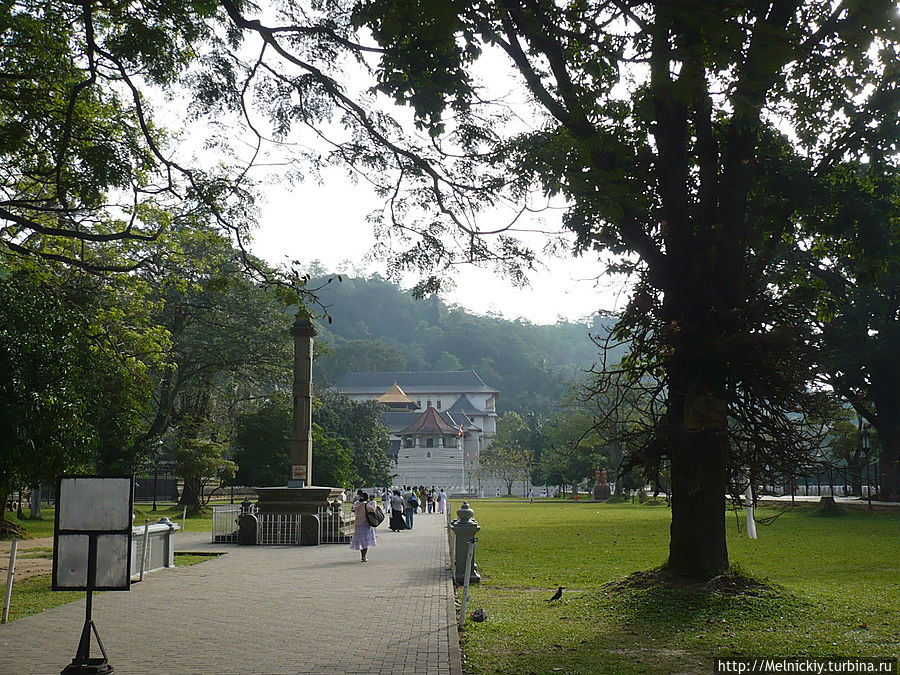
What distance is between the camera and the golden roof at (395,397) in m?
106

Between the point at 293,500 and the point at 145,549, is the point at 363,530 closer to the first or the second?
the point at 145,549

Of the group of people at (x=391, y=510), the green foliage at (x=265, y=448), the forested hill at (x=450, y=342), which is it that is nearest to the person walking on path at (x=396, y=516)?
the group of people at (x=391, y=510)

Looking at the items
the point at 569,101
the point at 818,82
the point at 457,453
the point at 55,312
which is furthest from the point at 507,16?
the point at 457,453

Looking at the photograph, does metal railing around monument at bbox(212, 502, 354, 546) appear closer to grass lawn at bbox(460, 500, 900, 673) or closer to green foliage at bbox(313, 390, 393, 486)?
grass lawn at bbox(460, 500, 900, 673)

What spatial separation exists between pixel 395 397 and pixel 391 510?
77574mm

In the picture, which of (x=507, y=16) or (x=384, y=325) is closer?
(x=507, y=16)

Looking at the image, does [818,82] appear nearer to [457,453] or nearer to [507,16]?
[507,16]

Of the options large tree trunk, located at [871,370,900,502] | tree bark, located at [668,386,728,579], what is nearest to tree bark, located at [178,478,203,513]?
large tree trunk, located at [871,370,900,502]

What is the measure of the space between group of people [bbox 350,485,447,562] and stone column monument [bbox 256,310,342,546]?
1.61 metres

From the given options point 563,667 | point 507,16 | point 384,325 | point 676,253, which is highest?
point 384,325

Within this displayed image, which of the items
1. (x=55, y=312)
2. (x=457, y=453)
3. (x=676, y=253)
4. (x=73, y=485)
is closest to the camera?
(x=73, y=485)

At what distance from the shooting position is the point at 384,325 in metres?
153

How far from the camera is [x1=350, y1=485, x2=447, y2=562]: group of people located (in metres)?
17.0

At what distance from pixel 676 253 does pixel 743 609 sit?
418cm
